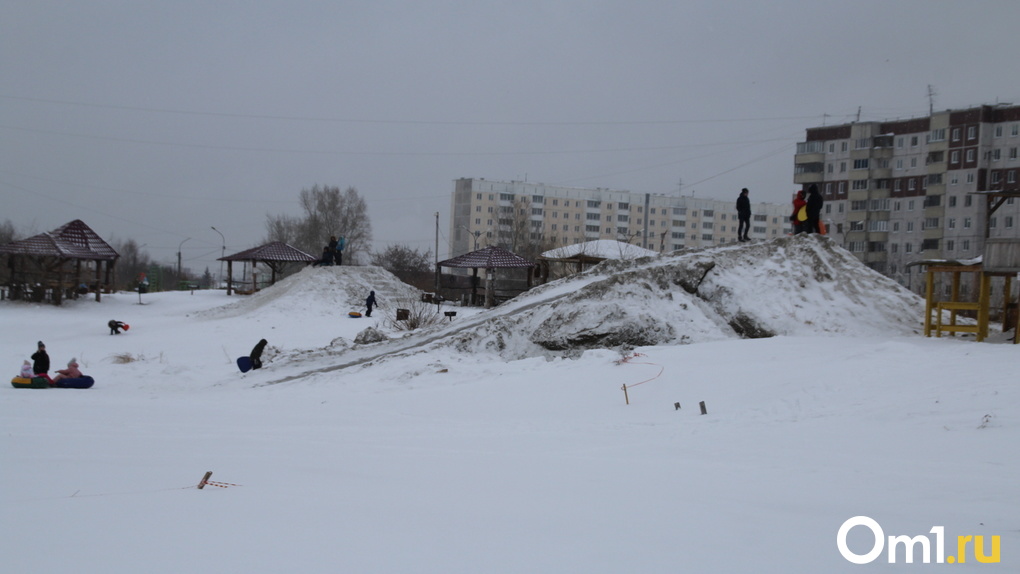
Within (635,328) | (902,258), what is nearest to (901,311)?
(635,328)

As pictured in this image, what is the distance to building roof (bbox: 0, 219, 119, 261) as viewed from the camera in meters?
32.5

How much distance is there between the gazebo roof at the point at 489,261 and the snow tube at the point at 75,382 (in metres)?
19.6

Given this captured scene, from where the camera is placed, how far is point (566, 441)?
8820mm

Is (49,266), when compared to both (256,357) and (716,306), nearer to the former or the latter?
(256,357)

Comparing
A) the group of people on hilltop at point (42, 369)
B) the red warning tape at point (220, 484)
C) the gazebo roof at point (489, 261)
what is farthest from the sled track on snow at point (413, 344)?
the gazebo roof at point (489, 261)

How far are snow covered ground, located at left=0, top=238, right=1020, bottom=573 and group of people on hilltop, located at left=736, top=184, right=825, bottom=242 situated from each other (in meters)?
1.30

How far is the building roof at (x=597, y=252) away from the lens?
31.8 meters

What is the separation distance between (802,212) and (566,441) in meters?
12.7

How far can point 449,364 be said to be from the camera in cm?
1471

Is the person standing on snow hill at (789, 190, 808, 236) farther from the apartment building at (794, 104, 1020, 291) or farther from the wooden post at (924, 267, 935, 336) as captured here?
the apartment building at (794, 104, 1020, 291)

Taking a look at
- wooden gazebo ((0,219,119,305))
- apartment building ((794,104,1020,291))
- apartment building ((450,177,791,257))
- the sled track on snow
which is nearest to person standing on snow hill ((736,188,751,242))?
the sled track on snow

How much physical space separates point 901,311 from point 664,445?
10.2 meters

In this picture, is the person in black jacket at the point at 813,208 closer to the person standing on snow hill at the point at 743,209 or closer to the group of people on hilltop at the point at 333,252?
the person standing on snow hill at the point at 743,209

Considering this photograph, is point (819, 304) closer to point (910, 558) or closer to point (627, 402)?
point (627, 402)
